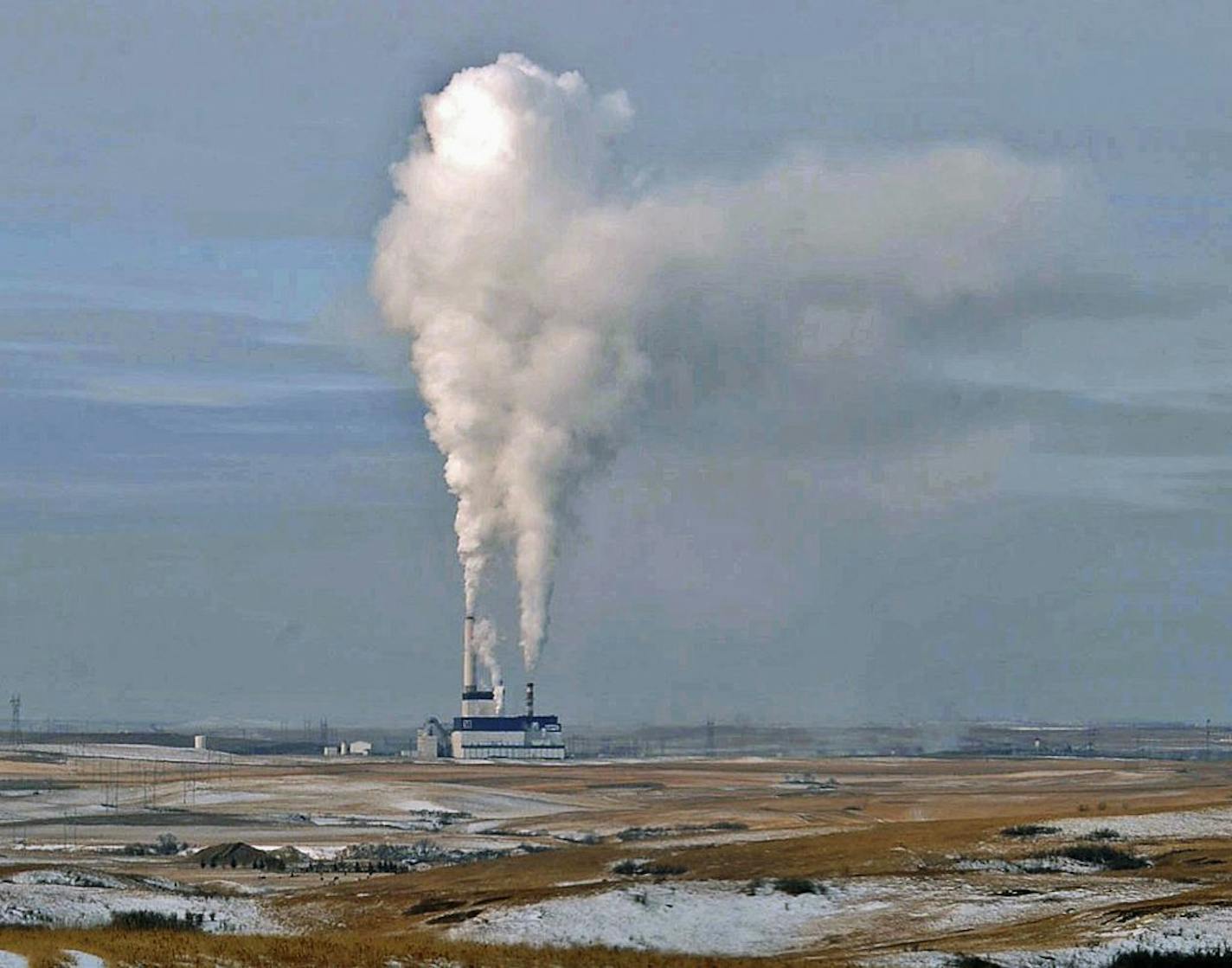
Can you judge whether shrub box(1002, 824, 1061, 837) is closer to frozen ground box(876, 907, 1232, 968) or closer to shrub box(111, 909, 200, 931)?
frozen ground box(876, 907, 1232, 968)

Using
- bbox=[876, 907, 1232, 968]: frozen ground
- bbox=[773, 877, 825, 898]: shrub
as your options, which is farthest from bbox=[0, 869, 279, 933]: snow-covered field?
bbox=[876, 907, 1232, 968]: frozen ground

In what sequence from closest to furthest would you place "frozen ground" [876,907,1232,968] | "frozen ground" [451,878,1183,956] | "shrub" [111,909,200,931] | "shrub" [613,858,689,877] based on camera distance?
1. "frozen ground" [876,907,1232,968]
2. "frozen ground" [451,878,1183,956]
3. "shrub" [111,909,200,931]
4. "shrub" [613,858,689,877]

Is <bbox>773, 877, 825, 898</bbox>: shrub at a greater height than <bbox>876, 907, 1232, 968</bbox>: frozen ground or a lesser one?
greater

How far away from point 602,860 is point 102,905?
75.0ft

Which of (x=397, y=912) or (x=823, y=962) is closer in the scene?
(x=823, y=962)

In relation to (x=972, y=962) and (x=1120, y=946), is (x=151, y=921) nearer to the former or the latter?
(x=972, y=962)

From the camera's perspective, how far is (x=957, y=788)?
163 meters

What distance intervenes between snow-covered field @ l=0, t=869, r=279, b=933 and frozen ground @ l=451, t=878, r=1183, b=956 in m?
6.85

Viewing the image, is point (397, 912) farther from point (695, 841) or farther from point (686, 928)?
point (695, 841)

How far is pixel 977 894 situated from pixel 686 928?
863 cm

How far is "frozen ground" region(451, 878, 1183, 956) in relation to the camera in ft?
165

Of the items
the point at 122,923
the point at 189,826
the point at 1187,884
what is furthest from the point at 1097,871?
the point at 189,826

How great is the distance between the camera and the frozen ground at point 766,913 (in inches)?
1975

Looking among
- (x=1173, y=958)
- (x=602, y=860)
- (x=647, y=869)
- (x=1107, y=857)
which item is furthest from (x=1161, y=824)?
(x=1173, y=958)
